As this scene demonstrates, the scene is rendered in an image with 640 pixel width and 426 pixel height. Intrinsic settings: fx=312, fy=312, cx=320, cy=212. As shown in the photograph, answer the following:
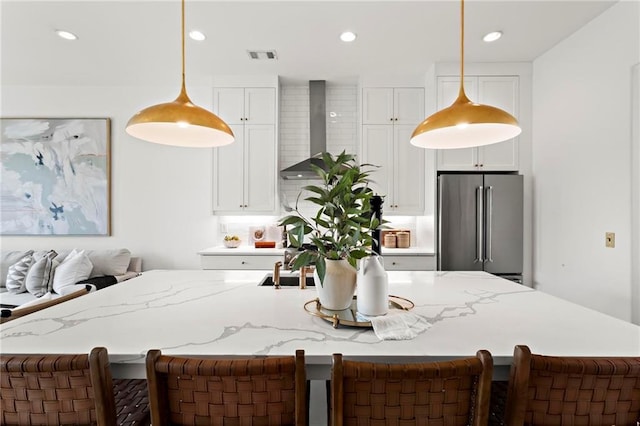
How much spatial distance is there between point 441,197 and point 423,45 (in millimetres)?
1423

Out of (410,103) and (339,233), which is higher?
(410,103)

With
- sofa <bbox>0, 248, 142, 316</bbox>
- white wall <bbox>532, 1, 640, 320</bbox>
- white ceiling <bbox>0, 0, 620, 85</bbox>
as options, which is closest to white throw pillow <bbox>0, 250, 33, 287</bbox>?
sofa <bbox>0, 248, 142, 316</bbox>

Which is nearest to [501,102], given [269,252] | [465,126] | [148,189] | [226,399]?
[465,126]

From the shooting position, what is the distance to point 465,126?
1493 mm

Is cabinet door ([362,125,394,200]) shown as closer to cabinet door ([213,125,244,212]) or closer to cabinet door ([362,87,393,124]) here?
cabinet door ([362,87,393,124])

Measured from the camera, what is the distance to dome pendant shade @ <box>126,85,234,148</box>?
4.58 feet

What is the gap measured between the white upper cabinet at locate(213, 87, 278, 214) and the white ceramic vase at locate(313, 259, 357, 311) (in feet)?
7.67

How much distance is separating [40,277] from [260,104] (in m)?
2.87

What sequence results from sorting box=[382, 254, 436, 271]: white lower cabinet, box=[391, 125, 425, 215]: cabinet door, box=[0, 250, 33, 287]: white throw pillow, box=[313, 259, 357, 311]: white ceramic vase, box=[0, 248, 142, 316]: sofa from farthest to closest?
box=[391, 125, 425, 215]: cabinet door, box=[0, 250, 33, 287]: white throw pillow, box=[382, 254, 436, 271]: white lower cabinet, box=[0, 248, 142, 316]: sofa, box=[313, 259, 357, 311]: white ceramic vase

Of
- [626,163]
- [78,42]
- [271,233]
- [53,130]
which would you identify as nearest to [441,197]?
[626,163]

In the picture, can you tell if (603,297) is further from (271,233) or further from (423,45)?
A: (271,233)

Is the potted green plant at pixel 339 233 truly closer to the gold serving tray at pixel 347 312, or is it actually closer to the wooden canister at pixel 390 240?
the gold serving tray at pixel 347 312

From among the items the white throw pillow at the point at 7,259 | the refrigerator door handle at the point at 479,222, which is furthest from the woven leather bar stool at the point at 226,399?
the white throw pillow at the point at 7,259

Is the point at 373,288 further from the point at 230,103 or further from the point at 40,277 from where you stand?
the point at 40,277
